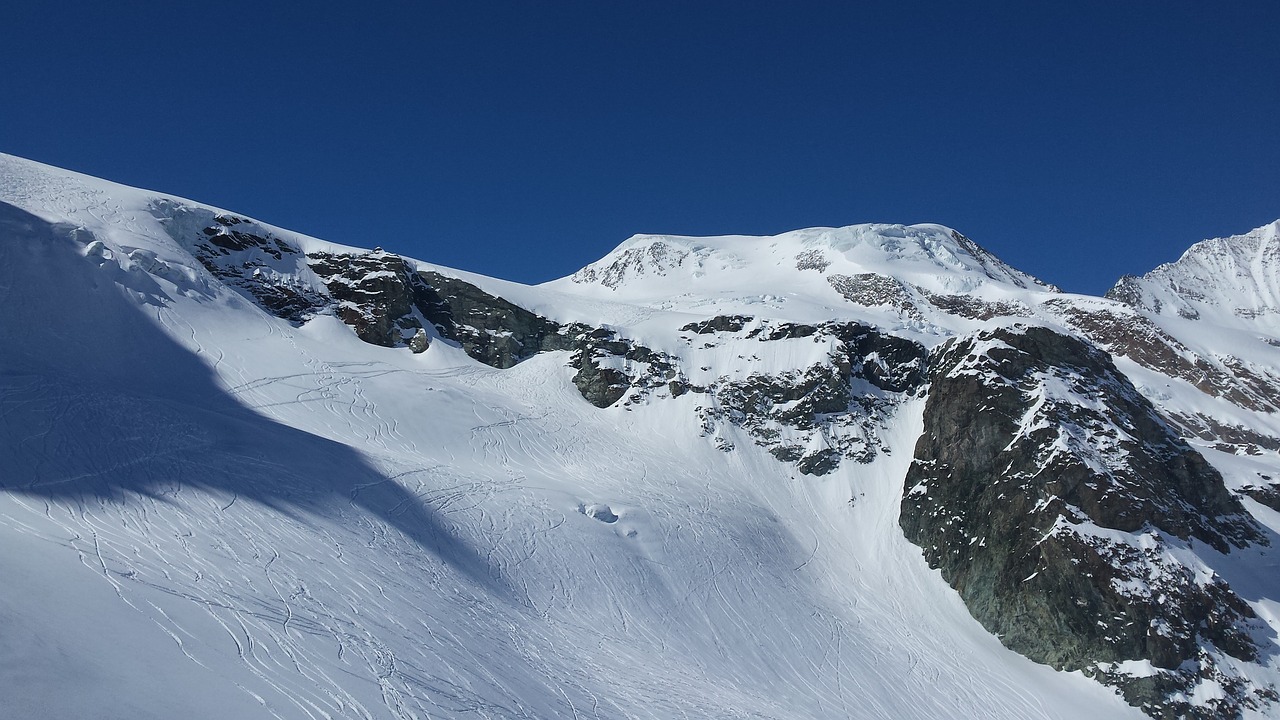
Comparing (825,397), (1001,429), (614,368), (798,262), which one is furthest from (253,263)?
(798,262)

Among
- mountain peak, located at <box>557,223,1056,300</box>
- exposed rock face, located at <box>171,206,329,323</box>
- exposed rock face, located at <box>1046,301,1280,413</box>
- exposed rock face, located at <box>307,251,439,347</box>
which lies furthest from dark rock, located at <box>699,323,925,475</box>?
exposed rock face, located at <box>1046,301,1280,413</box>

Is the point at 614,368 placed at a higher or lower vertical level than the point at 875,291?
lower

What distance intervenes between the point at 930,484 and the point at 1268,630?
14.8m

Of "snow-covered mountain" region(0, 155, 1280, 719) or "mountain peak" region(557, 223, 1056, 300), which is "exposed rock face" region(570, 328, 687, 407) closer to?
"snow-covered mountain" region(0, 155, 1280, 719)

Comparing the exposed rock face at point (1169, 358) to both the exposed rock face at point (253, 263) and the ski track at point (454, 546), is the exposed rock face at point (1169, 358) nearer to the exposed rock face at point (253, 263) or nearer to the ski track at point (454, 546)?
the ski track at point (454, 546)

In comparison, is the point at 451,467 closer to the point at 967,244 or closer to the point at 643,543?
the point at 643,543

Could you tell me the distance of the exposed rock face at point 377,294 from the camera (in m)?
49.6

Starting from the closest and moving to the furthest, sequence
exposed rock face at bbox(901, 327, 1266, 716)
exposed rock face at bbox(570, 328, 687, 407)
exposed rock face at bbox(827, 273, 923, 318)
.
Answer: exposed rock face at bbox(901, 327, 1266, 716) → exposed rock face at bbox(570, 328, 687, 407) → exposed rock face at bbox(827, 273, 923, 318)

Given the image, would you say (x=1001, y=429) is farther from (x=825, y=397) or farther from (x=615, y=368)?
(x=615, y=368)

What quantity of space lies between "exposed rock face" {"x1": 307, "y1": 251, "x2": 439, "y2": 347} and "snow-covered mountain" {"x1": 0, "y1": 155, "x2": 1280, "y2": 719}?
25 centimetres

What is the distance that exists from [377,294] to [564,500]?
25.1m

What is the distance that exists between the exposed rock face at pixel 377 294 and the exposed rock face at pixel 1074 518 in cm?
3414

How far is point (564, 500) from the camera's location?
3406 cm

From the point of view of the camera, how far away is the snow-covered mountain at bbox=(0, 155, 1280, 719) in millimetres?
17312
